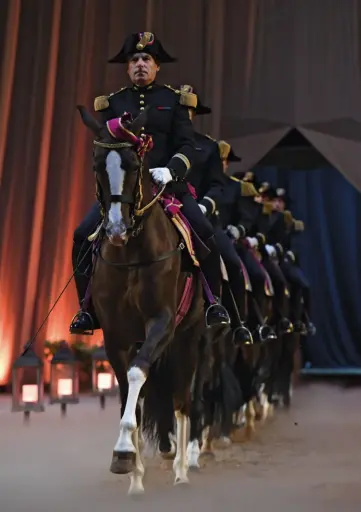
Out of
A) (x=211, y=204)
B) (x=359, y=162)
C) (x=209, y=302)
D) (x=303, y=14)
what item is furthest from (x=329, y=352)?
(x=209, y=302)

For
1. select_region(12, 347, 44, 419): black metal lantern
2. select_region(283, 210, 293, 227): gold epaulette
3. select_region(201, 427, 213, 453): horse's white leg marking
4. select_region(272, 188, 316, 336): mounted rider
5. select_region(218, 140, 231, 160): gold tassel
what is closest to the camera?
select_region(201, 427, 213, 453): horse's white leg marking

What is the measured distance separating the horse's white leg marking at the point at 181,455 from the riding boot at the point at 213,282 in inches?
19.8

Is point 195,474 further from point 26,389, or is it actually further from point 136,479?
point 26,389

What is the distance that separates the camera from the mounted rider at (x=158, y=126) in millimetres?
3740

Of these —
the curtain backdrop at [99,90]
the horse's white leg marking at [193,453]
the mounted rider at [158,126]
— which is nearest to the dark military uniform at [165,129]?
the mounted rider at [158,126]

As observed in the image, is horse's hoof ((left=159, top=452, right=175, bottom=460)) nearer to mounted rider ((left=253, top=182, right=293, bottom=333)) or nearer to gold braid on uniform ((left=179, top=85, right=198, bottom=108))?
gold braid on uniform ((left=179, top=85, right=198, bottom=108))

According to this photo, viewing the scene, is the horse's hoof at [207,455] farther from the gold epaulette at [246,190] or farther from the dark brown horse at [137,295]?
the gold epaulette at [246,190]

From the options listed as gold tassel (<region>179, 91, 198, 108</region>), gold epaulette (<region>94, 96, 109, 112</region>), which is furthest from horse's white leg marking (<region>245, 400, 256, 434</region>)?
gold epaulette (<region>94, 96, 109, 112</region>)

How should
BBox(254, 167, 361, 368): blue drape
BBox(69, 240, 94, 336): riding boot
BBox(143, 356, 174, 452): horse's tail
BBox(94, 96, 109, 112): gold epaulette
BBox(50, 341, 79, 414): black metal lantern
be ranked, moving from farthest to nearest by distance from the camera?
BBox(254, 167, 361, 368): blue drape, BBox(50, 341, 79, 414): black metal lantern, BBox(94, 96, 109, 112): gold epaulette, BBox(143, 356, 174, 452): horse's tail, BBox(69, 240, 94, 336): riding boot

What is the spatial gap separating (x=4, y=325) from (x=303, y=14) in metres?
4.77

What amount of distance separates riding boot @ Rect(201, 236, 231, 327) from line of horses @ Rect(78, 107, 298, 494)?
0.08 m

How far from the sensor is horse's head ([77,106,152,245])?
115 inches

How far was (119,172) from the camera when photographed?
2.94 metres

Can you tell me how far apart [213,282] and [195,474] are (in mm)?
994
